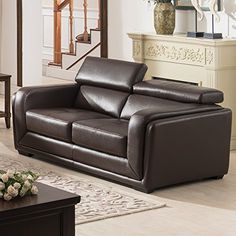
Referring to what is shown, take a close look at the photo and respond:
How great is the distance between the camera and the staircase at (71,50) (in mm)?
11320

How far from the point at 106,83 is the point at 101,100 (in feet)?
0.48

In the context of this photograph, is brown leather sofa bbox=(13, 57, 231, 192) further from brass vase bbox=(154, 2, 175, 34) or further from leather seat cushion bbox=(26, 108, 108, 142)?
brass vase bbox=(154, 2, 175, 34)

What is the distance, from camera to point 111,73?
668 cm

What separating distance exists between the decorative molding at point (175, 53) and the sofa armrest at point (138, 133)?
1.59 metres

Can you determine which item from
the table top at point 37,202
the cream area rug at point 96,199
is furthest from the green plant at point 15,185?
the cream area rug at point 96,199

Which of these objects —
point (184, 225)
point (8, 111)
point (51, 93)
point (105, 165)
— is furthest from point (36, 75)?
point (184, 225)

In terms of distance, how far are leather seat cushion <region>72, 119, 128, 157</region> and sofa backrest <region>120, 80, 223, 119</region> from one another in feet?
0.62

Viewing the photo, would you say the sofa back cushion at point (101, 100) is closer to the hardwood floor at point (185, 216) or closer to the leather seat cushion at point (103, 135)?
the leather seat cushion at point (103, 135)

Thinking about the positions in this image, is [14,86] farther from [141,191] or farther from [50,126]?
[141,191]

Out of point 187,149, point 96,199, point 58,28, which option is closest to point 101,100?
point 187,149

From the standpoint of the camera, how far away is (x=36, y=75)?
408 inches

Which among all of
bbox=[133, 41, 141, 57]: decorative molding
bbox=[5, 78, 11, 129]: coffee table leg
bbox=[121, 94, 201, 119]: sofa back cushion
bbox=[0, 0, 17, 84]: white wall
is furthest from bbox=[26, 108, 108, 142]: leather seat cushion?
bbox=[0, 0, 17, 84]: white wall

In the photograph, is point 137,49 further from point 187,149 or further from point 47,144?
point 187,149

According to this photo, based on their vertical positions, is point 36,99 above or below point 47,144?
above
